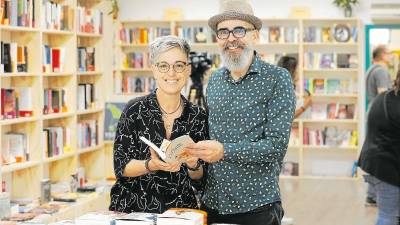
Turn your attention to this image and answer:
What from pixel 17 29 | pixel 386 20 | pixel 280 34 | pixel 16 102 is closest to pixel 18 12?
pixel 17 29

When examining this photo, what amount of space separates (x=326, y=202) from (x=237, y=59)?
6.42m

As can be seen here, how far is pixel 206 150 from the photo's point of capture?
297 centimetres

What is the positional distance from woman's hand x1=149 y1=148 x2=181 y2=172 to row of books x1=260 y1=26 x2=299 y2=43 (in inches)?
349

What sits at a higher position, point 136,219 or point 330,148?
point 136,219

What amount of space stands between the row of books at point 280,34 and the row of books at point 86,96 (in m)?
3.83

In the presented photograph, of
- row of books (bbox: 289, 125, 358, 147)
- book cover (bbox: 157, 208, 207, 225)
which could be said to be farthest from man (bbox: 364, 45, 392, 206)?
book cover (bbox: 157, 208, 207, 225)

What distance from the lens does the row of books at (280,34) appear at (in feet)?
38.5

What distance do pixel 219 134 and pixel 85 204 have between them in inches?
158

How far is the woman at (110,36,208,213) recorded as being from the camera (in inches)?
126

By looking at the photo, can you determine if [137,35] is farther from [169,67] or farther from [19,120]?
[169,67]

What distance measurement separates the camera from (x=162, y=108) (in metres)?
3.29

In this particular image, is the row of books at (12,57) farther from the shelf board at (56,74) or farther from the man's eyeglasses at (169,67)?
the man's eyeglasses at (169,67)

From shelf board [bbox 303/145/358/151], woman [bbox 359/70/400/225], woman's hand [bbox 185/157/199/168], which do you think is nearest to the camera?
woman's hand [bbox 185/157/199/168]

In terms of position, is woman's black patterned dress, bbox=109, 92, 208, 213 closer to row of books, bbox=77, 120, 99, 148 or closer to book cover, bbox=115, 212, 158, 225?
book cover, bbox=115, 212, 158, 225
